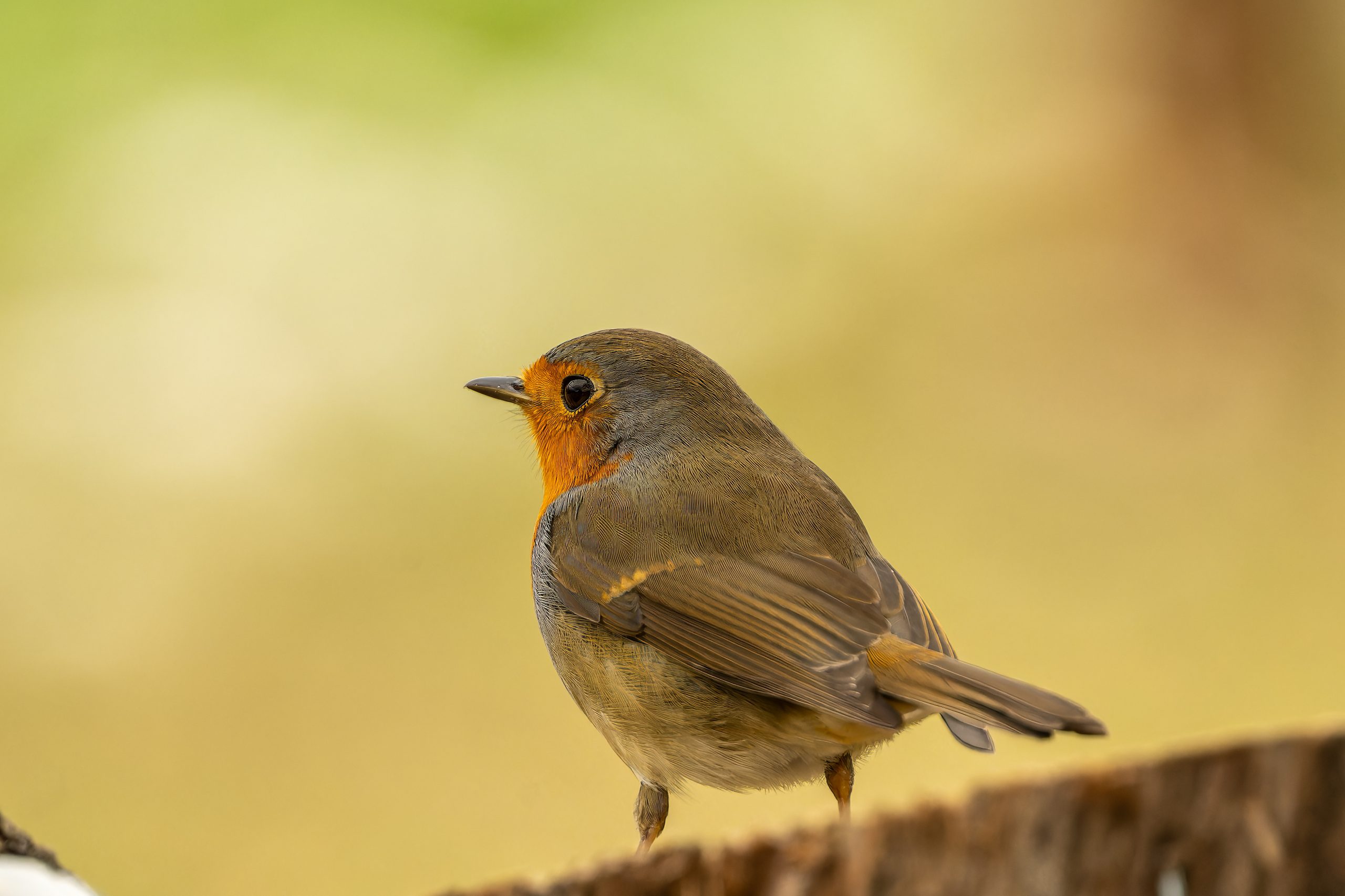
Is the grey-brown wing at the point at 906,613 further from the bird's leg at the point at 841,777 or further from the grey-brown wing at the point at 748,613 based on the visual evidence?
the bird's leg at the point at 841,777

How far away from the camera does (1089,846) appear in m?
1.96

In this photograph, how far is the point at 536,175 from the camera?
7715 millimetres

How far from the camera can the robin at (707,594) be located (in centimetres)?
276

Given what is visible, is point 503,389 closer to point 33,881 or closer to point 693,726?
point 693,726

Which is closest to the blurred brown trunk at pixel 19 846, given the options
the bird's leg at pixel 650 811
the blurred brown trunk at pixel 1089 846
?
the blurred brown trunk at pixel 1089 846

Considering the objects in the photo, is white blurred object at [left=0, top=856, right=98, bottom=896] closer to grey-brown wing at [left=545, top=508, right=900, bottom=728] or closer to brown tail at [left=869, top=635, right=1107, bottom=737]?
grey-brown wing at [left=545, top=508, right=900, bottom=728]

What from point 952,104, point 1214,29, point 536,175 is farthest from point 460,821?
point 1214,29

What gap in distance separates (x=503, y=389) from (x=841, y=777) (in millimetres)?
1388

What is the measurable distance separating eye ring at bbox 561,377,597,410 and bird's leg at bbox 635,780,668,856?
3.15 feet

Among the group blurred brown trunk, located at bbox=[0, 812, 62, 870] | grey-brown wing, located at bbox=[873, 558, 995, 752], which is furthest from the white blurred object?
grey-brown wing, located at bbox=[873, 558, 995, 752]

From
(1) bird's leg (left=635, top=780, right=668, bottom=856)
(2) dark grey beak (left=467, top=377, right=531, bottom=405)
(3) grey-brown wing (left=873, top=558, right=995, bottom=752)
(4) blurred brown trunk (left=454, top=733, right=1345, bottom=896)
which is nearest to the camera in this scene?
(4) blurred brown trunk (left=454, top=733, right=1345, bottom=896)

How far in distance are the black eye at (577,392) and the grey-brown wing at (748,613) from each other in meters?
0.37

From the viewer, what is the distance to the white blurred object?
1.94 metres

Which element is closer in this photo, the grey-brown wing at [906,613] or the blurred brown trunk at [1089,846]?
the blurred brown trunk at [1089,846]
